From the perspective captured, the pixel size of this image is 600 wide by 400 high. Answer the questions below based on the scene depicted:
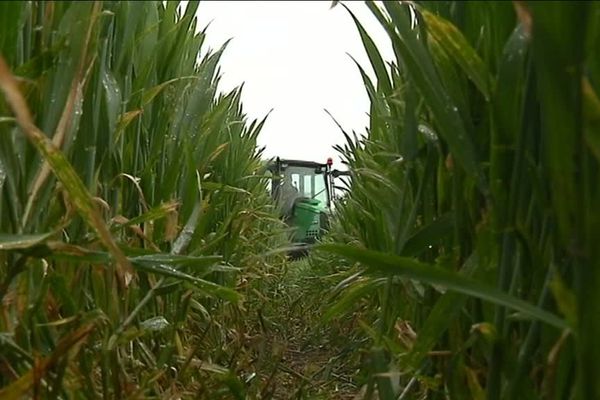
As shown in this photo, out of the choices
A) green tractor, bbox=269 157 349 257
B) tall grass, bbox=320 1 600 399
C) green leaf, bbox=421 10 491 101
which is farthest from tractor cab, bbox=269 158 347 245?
green leaf, bbox=421 10 491 101

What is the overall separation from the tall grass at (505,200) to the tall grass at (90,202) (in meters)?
0.22

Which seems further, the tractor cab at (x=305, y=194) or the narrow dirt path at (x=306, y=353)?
the tractor cab at (x=305, y=194)

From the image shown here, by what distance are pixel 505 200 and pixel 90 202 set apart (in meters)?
0.33

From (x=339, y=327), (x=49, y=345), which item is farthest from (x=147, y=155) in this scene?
(x=339, y=327)

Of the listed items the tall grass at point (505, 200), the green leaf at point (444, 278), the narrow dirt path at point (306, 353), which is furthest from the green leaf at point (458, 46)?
the narrow dirt path at point (306, 353)

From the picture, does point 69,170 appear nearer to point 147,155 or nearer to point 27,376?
point 27,376

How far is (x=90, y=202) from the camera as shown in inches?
23.0

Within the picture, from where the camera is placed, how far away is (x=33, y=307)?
70 cm

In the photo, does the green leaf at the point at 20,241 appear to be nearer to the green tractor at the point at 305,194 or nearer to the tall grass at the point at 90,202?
the tall grass at the point at 90,202

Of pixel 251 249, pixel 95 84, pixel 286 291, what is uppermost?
pixel 95 84

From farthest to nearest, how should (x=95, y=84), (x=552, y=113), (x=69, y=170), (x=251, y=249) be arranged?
1. (x=251, y=249)
2. (x=95, y=84)
3. (x=69, y=170)
4. (x=552, y=113)

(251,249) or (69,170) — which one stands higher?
(69,170)

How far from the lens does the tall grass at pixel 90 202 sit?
2.01 feet

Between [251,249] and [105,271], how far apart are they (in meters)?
1.69
